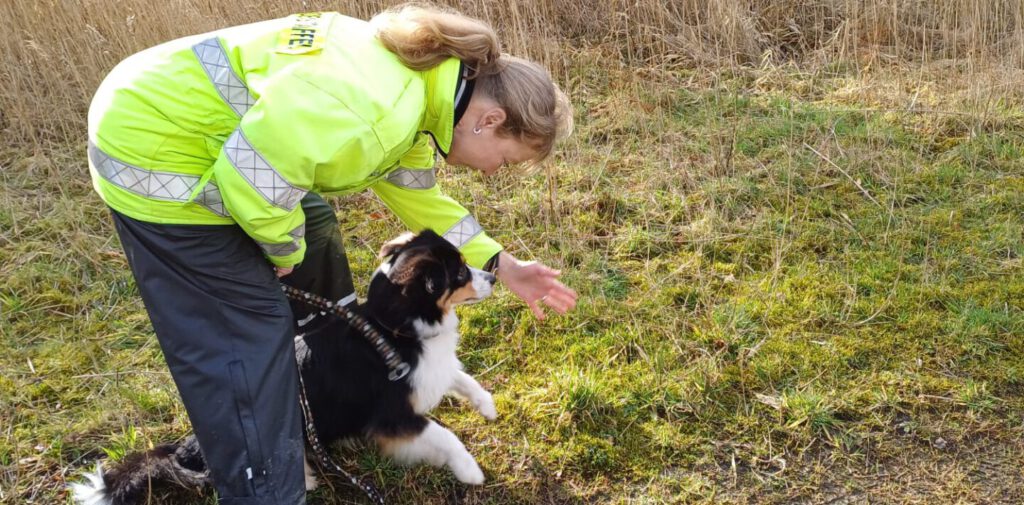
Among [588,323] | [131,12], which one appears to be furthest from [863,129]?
[131,12]

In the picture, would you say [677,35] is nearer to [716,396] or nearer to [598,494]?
[716,396]

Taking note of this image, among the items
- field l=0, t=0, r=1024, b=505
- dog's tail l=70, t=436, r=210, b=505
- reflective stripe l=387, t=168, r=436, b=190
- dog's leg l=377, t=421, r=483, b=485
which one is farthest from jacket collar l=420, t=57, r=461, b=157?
dog's tail l=70, t=436, r=210, b=505

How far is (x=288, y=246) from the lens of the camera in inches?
88.2

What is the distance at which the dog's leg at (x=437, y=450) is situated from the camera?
9.00 feet

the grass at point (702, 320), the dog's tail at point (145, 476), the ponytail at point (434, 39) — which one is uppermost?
the ponytail at point (434, 39)

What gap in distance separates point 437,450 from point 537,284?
719mm

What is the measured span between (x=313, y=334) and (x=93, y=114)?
41.8 inches

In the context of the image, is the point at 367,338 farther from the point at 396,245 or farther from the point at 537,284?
the point at 537,284

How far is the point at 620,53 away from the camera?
588 centimetres

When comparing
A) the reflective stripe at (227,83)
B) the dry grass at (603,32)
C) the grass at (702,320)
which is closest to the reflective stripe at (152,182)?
the reflective stripe at (227,83)

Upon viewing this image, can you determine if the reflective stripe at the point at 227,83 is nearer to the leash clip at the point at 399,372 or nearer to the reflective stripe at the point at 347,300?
the leash clip at the point at 399,372

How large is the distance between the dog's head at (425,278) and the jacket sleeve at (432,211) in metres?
0.08

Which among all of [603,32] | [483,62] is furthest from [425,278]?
[603,32]

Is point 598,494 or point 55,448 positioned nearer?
point 598,494
